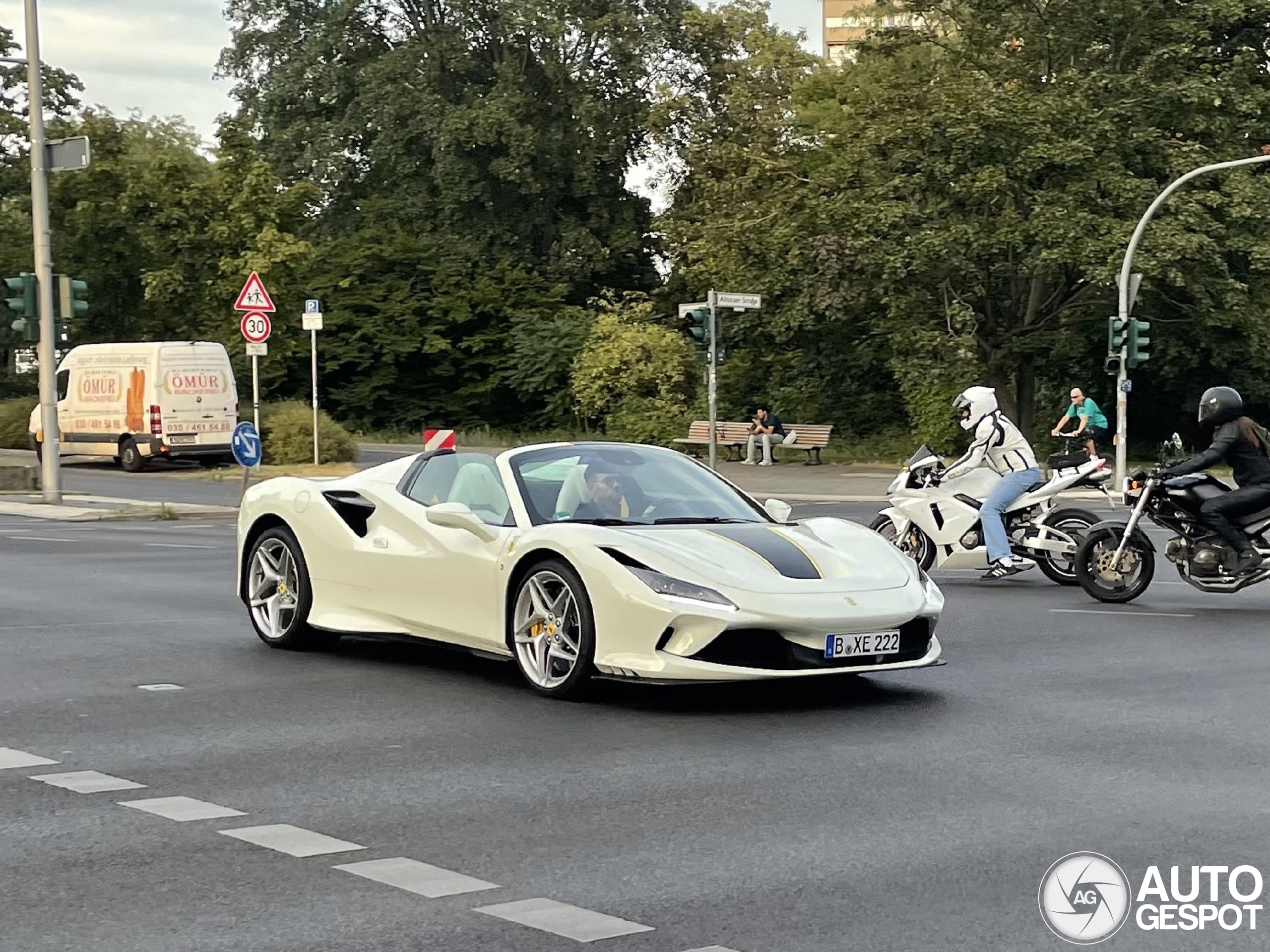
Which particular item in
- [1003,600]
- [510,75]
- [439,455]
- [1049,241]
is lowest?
[1003,600]

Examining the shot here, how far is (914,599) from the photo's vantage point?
9.25 metres

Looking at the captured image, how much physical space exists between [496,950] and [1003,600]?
1013 centimetres

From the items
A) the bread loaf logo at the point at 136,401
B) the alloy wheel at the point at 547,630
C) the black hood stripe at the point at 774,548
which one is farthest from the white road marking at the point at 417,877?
the bread loaf logo at the point at 136,401

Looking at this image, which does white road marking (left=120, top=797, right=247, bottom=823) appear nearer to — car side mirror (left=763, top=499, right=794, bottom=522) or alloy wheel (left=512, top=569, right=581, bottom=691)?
alloy wheel (left=512, top=569, right=581, bottom=691)

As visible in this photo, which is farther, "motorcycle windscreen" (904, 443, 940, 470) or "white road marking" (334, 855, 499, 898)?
"motorcycle windscreen" (904, 443, 940, 470)

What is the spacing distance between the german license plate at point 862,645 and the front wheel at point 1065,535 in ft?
21.7

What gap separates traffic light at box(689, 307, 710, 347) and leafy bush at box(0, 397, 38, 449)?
76.6 feet

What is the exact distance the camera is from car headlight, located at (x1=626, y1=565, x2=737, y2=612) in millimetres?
8719

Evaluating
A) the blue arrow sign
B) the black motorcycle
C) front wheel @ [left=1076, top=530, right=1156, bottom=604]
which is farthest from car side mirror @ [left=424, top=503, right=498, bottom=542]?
the blue arrow sign

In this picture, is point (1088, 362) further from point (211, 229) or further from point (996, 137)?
point (211, 229)

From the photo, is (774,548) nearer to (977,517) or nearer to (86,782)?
(86,782)

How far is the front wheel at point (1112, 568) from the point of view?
14.0m

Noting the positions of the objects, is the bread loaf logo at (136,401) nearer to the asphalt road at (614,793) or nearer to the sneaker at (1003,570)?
the sneaker at (1003,570)

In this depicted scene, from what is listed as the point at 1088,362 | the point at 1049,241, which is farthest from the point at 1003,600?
the point at 1088,362
